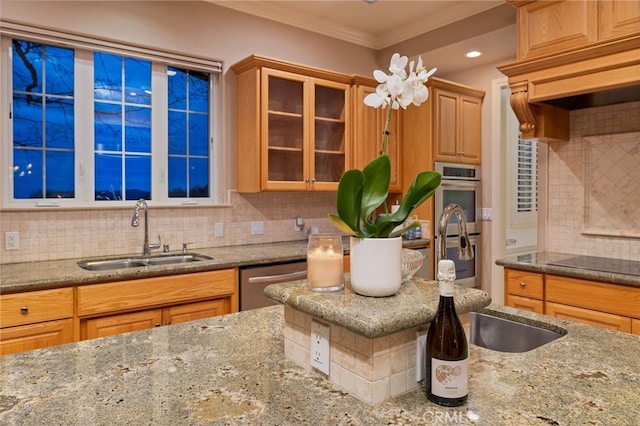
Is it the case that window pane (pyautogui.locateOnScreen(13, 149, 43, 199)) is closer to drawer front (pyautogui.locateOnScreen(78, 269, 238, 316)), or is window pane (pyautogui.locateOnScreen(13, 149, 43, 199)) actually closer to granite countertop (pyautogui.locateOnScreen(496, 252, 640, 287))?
drawer front (pyautogui.locateOnScreen(78, 269, 238, 316))

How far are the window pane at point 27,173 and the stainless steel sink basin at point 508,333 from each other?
105 inches

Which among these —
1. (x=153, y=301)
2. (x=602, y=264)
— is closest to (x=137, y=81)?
(x=153, y=301)

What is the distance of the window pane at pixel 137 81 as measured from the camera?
10.3 ft

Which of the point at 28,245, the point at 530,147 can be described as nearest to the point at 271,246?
the point at 28,245

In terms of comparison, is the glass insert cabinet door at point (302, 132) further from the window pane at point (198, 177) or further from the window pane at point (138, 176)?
the window pane at point (138, 176)

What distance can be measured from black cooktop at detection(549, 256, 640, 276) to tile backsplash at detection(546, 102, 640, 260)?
124mm

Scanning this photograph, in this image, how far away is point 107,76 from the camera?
10.0ft

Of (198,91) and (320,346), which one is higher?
(198,91)

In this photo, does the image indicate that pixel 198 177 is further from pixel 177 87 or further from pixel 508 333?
pixel 508 333

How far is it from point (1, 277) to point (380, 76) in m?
2.16

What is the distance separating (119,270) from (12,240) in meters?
0.80

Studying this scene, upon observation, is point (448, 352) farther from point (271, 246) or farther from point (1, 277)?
point (271, 246)

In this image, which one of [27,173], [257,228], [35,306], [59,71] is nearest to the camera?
[35,306]

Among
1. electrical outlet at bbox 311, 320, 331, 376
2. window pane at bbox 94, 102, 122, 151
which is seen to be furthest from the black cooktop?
window pane at bbox 94, 102, 122, 151
